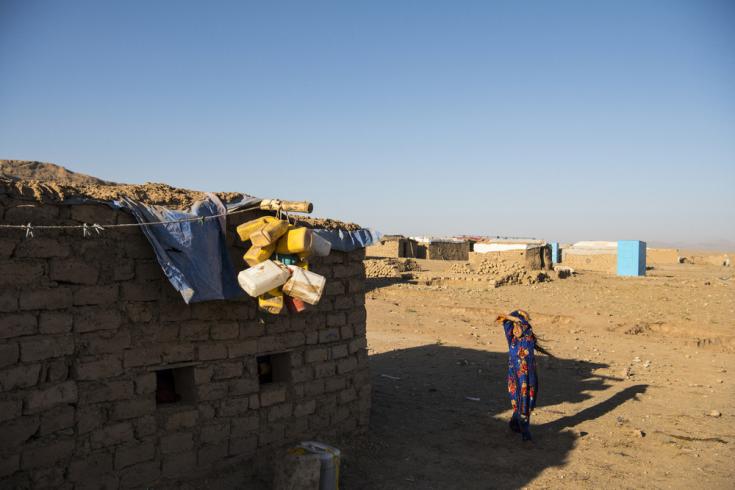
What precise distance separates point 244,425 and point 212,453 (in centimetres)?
41

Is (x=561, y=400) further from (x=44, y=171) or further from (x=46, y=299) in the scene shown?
(x=44, y=171)

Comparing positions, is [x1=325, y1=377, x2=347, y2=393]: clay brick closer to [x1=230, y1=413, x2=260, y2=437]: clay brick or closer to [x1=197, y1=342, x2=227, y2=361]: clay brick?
[x1=230, y1=413, x2=260, y2=437]: clay brick

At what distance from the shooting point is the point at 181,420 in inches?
204

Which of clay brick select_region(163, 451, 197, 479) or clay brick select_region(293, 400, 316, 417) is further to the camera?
clay brick select_region(293, 400, 316, 417)

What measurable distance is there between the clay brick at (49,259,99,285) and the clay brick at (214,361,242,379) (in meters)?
1.47

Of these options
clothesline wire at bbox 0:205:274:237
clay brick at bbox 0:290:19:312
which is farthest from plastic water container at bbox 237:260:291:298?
clay brick at bbox 0:290:19:312

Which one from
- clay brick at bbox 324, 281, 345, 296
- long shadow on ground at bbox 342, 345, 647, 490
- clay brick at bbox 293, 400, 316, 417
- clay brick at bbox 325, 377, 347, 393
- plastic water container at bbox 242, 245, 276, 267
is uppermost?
plastic water container at bbox 242, 245, 276, 267

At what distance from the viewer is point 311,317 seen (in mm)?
6523

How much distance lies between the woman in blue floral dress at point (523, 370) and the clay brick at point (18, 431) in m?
5.16

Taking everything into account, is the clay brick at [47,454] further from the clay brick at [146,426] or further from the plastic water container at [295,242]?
the plastic water container at [295,242]

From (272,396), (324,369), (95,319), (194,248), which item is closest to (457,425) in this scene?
(324,369)

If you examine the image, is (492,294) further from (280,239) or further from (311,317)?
(280,239)

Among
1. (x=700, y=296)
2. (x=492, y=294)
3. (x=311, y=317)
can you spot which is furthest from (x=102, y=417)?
(x=700, y=296)

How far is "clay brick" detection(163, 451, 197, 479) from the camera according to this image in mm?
5055
